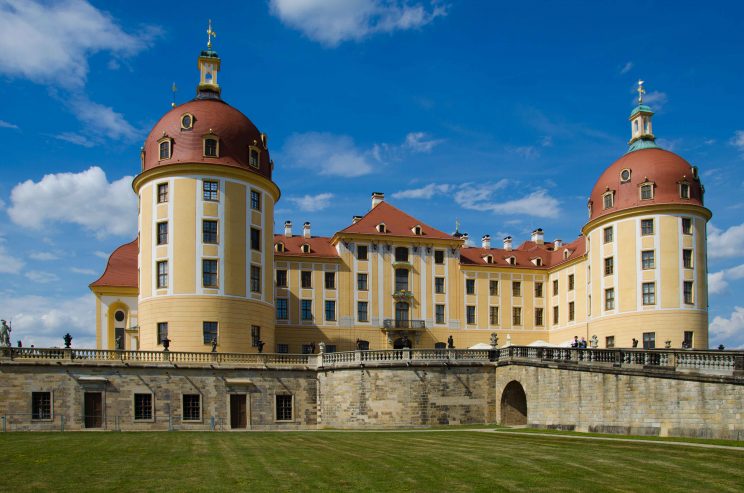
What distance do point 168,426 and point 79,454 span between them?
69.4 ft

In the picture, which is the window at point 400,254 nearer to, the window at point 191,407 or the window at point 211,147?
the window at point 211,147

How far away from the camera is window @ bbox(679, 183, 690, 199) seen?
193 feet

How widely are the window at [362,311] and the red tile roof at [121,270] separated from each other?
57.2 feet

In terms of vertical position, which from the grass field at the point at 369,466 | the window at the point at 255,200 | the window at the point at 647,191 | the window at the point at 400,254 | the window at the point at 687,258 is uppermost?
the window at the point at 647,191

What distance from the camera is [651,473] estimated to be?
20203 millimetres

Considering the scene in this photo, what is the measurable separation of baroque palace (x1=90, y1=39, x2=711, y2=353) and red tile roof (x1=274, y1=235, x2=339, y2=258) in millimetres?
177

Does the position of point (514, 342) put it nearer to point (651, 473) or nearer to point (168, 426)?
point (168, 426)

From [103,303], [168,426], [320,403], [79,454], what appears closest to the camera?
[79,454]

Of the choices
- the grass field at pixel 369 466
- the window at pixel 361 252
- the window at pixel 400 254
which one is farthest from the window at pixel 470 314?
the grass field at pixel 369 466

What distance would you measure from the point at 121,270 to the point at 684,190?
139ft

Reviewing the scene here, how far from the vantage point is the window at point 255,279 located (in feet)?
176

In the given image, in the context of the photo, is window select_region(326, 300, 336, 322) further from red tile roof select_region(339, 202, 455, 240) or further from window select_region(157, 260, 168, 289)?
window select_region(157, 260, 168, 289)

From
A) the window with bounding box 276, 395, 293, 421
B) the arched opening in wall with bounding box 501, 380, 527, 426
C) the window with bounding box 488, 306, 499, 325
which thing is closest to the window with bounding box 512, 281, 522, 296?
the window with bounding box 488, 306, 499, 325

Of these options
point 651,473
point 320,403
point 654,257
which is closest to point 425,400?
point 320,403
